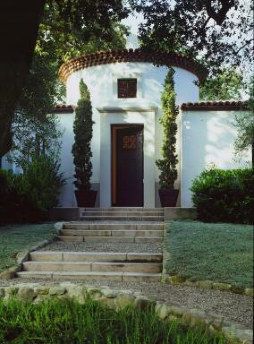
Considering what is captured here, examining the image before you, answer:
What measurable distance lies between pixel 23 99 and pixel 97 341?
8239 mm

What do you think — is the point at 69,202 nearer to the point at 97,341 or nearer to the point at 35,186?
the point at 35,186

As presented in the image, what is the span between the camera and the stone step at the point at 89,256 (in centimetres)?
894

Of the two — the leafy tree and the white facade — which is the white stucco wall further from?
the leafy tree

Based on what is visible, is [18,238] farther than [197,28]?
Yes

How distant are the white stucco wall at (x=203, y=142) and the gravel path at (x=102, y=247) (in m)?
4.72

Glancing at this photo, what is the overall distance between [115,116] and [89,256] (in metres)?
7.43

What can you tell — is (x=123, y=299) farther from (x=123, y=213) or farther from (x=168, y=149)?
(x=168, y=149)

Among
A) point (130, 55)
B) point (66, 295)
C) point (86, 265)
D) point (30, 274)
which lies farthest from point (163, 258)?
point (130, 55)

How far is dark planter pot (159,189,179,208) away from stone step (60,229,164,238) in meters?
3.19

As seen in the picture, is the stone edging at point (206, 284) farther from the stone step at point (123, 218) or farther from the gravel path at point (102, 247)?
the stone step at point (123, 218)

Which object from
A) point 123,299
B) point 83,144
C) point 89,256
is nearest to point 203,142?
point 83,144

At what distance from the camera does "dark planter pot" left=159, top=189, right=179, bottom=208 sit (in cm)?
1470

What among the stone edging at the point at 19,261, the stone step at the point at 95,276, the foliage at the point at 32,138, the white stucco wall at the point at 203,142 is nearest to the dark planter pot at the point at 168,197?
the white stucco wall at the point at 203,142

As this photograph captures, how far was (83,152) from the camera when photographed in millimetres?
15188
